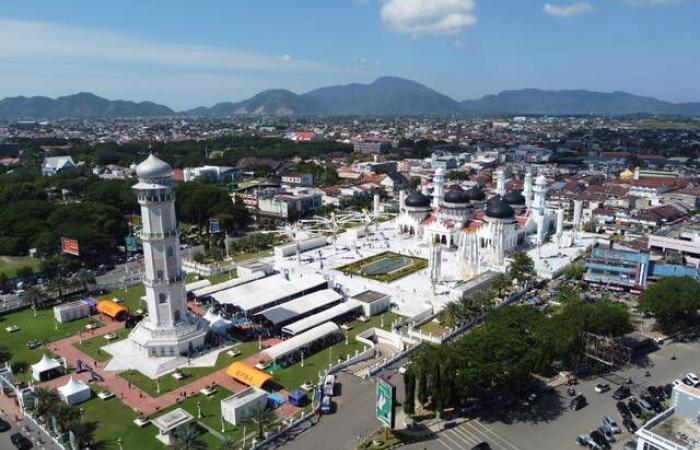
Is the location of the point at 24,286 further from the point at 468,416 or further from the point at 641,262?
the point at 641,262

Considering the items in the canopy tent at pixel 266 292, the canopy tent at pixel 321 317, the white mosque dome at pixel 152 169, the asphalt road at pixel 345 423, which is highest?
the white mosque dome at pixel 152 169

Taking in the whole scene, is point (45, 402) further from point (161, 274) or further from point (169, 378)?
point (161, 274)

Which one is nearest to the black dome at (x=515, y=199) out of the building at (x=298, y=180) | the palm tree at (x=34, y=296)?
the building at (x=298, y=180)

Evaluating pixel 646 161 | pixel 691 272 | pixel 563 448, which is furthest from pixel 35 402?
pixel 646 161

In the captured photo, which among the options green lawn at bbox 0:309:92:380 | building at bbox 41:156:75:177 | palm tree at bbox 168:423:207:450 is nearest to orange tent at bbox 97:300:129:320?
green lawn at bbox 0:309:92:380

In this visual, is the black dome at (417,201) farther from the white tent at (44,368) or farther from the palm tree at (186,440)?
the palm tree at (186,440)

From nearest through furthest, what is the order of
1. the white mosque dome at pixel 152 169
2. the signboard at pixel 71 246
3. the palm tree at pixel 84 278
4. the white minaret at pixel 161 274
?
the white mosque dome at pixel 152 169
the white minaret at pixel 161 274
the palm tree at pixel 84 278
the signboard at pixel 71 246

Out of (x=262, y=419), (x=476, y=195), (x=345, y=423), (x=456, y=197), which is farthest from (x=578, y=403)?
(x=476, y=195)
